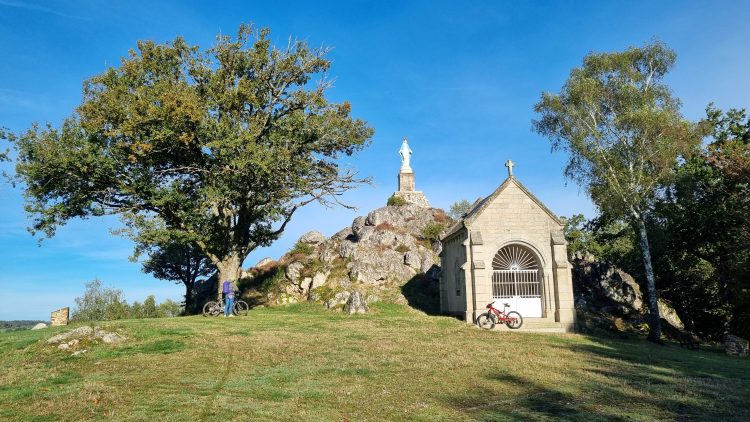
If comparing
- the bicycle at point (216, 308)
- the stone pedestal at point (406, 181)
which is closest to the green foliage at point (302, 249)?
the bicycle at point (216, 308)

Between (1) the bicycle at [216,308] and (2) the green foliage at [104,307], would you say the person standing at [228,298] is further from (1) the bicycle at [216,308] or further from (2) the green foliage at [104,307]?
(2) the green foliage at [104,307]

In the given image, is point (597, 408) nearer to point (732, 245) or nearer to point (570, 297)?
point (570, 297)

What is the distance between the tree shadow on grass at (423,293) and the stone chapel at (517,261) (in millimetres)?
7078

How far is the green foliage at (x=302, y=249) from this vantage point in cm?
4188

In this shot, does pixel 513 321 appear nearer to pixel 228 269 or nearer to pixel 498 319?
pixel 498 319

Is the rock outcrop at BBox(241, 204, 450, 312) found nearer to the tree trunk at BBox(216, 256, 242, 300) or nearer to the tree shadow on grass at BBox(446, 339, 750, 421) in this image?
the tree trunk at BBox(216, 256, 242, 300)

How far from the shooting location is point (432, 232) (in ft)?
147

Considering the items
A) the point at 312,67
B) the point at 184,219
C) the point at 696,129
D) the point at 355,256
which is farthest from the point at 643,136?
the point at 184,219

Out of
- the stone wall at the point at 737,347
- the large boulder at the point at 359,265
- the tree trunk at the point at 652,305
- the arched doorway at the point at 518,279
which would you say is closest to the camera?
the stone wall at the point at 737,347

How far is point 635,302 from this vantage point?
105 ft

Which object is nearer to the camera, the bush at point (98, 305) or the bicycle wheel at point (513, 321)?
the bicycle wheel at point (513, 321)

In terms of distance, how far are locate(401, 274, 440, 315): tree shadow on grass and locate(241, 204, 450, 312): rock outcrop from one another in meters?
0.47

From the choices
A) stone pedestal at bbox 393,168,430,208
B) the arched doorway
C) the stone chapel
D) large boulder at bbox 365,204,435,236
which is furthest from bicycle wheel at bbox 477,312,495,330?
stone pedestal at bbox 393,168,430,208

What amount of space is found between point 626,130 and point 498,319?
12.7m
